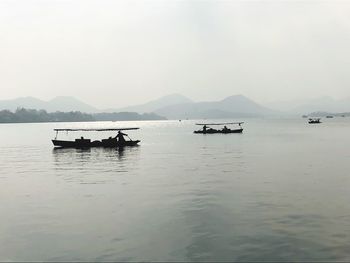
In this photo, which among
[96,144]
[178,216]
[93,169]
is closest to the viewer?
[178,216]

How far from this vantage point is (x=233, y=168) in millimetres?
48969

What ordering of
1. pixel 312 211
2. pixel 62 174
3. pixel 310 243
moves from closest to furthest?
pixel 310 243, pixel 312 211, pixel 62 174

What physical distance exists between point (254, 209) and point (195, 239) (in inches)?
290

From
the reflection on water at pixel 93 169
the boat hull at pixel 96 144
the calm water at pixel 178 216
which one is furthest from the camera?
the boat hull at pixel 96 144

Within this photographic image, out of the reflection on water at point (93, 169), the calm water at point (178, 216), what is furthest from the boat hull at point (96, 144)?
the calm water at point (178, 216)

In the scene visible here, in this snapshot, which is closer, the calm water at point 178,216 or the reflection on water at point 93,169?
the calm water at point 178,216

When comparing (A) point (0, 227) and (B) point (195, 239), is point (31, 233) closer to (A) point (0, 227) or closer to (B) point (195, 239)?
(A) point (0, 227)

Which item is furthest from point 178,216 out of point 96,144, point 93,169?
point 96,144

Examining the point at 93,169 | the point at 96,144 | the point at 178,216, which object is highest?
the point at 96,144

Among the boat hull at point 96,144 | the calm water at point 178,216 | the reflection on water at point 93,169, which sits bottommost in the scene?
the calm water at point 178,216

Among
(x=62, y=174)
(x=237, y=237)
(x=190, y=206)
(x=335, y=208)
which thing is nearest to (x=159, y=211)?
(x=190, y=206)

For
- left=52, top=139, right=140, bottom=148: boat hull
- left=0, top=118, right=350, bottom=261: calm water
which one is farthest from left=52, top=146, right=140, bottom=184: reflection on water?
left=52, top=139, right=140, bottom=148: boat hull

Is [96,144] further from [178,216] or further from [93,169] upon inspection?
[178,216]

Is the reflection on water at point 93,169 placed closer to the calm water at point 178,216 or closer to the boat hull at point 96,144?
the calm water at point 178,216
